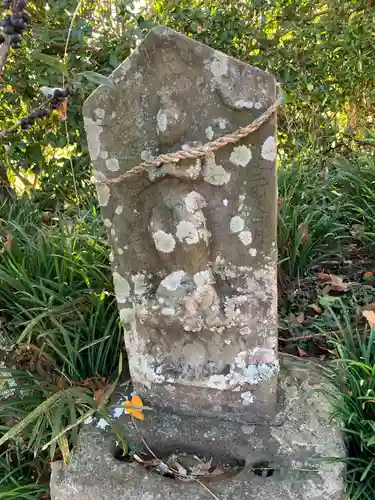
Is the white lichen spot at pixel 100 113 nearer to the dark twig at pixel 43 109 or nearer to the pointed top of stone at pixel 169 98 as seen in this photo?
the pointed top of stone at pixel 169 98

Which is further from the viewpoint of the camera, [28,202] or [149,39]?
[28,202]

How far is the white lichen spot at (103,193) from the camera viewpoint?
1.63 meters

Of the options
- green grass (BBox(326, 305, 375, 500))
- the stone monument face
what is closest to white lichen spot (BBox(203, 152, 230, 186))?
the stone monument face

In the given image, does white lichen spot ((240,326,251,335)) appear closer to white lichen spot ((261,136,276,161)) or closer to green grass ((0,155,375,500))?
green grass ((0,155,375,500))

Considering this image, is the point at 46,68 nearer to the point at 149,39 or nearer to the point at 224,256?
the point at 149,39

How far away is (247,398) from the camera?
5.89ft

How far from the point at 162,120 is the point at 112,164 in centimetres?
24

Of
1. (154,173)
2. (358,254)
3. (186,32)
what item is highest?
(186,32)

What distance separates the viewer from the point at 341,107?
3691mm

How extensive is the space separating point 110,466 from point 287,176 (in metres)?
1.88

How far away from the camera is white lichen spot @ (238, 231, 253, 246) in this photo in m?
1.58

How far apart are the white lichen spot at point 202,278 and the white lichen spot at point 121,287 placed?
0.27m

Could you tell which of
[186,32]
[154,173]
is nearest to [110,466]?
[154,173]

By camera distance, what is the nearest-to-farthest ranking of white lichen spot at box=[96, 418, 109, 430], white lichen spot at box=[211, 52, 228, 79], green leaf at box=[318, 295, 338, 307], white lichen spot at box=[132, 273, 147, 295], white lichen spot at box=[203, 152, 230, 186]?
white lichen spot at box=[211, 52, 228, 79] → white lichen spot at box=[203, 152, 230, 186] → white lichen spot at box=[132, 273, 147, 295] → white lichen spot at box=[96, 418, 109, 430] → green leaf at box=[318, 295, 338, 307]
